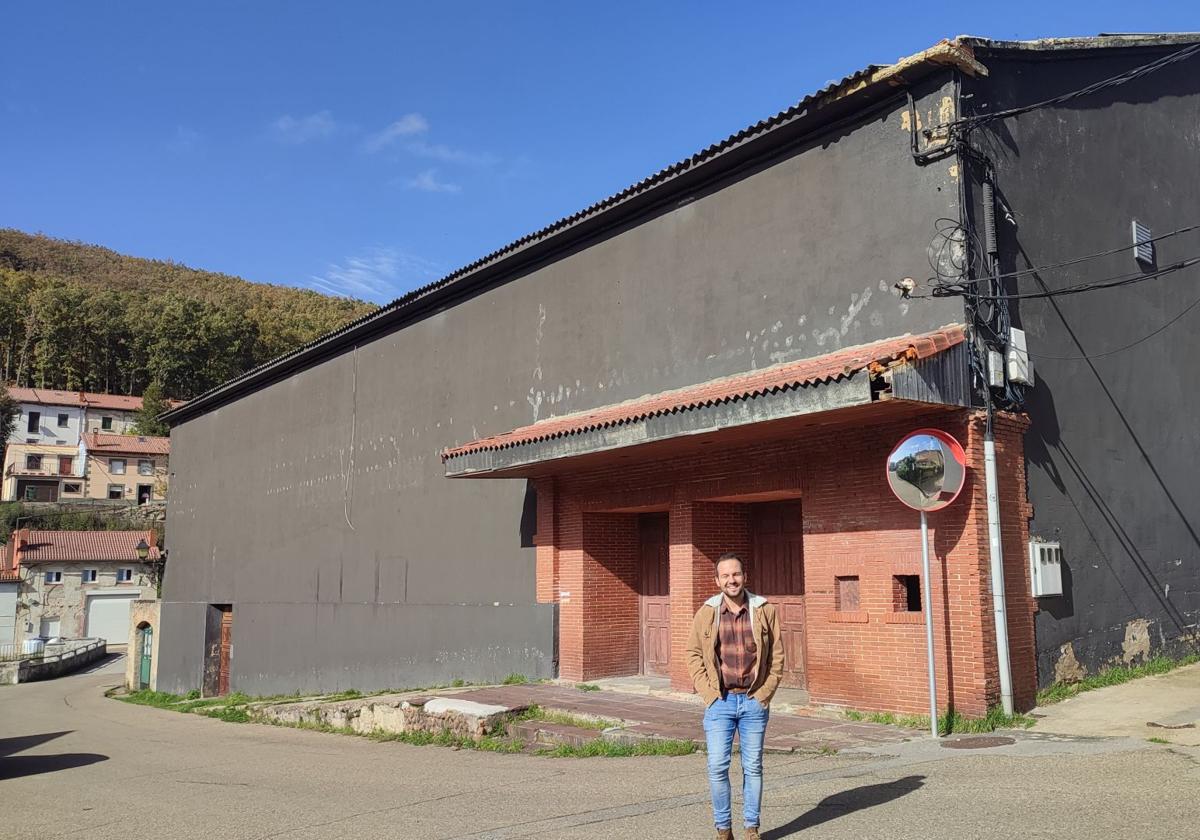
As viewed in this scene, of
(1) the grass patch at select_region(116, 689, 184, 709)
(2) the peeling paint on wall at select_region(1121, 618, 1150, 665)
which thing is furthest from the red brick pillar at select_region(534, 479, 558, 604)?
(1) the grass patch at select_region(116, 689, 184, 709)

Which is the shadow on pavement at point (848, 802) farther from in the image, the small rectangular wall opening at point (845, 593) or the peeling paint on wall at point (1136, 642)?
the peeling paint on wall at point (1136, 642)

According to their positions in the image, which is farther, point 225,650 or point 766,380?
point 225,650

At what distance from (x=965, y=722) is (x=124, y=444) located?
3053 inches

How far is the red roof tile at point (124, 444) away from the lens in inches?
2899

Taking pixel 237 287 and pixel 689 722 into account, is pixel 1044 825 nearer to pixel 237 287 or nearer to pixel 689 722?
pixel 689 722

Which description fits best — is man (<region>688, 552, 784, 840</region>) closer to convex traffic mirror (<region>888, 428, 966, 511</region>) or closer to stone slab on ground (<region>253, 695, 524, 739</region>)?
convex traffic mirror (<region>888, 428, 966, 511</region>)

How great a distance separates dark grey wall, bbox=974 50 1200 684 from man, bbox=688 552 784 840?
21.0 feet

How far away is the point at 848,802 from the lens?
21.4 ft

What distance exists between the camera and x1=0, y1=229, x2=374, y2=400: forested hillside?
83.0 metres

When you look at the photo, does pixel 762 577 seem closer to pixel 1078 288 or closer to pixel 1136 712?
pixel 1136 712

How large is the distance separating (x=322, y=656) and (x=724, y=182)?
14783 millimetres

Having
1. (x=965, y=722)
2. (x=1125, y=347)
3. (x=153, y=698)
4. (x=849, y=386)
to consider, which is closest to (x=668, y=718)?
(x=965, y=722)

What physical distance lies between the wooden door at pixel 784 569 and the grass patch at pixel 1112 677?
3075mm

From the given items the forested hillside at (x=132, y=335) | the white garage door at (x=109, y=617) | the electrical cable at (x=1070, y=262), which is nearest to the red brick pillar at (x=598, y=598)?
the electrical cable at (x=1070, y=262)
